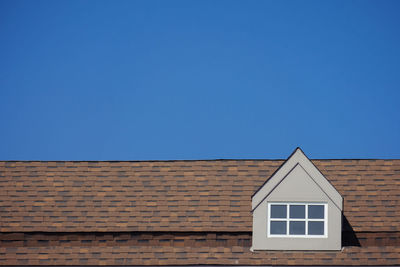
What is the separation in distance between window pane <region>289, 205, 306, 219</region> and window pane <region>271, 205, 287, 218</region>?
0.26 m

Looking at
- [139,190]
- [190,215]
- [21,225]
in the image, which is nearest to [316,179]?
[190,215]

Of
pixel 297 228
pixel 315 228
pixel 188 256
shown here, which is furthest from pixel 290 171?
pixel 188 256

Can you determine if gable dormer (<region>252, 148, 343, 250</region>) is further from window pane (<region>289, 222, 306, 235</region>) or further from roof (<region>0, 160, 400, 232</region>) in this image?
roof (<region>0, 160, 400, 232</region>)

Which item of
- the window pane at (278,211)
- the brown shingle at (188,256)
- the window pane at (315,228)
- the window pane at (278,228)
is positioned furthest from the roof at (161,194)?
the window pane at (315,228)

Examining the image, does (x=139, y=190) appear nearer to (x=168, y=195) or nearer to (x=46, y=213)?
(x=168, y=195)

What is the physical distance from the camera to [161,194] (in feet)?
94.1

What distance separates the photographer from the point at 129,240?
27.4 meters

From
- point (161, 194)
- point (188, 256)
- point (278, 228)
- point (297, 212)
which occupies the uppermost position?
point (161, 194)

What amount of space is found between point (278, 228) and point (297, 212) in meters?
0.91

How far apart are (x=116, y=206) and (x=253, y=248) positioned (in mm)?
5631

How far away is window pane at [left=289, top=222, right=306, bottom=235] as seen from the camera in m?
26.7

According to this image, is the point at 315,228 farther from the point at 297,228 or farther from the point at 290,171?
the point at 290,171

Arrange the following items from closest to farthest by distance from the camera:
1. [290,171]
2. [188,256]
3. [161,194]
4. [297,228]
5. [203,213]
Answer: [188,256], [297,228], [290,171], [203,213], [161,194]

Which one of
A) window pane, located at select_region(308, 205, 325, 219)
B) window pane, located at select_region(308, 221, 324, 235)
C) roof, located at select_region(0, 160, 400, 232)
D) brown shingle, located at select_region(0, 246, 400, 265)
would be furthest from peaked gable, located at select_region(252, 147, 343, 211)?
brown shingle, located at select_region(0, 246, 400, 265)
